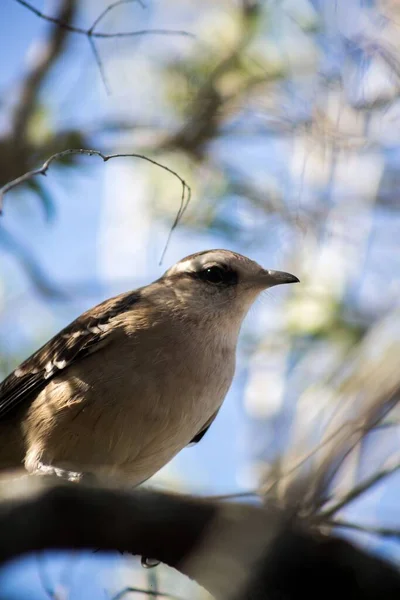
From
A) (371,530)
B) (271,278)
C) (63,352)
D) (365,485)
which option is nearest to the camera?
(371,530)

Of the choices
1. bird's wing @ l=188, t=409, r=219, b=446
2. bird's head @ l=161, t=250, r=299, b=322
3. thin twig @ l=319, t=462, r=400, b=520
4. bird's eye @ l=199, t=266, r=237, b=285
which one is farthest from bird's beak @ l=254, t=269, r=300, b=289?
thin twig @ l=319, t=462, r=400, b=520

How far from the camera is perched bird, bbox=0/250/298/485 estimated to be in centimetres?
480

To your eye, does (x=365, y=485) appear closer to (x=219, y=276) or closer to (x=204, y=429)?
(x=204, y=429)

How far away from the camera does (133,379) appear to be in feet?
15.8

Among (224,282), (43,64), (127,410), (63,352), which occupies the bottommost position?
(127,410)

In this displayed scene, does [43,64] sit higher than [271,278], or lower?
higher

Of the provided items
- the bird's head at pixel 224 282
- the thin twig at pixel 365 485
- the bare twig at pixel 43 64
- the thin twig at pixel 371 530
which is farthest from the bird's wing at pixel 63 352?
the bare twig at pixel 43 64

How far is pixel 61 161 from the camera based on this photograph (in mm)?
7609

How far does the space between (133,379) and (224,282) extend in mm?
1242

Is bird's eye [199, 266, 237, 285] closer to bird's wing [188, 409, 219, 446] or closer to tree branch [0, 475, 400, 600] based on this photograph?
bird's wing [188, 409, 219, 446]

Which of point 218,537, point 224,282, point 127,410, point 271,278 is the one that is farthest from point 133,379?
point 218,537

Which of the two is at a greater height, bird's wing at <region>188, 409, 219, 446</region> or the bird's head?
the bird's head

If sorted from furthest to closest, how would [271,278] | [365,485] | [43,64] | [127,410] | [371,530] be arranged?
[43,64] < [271,278] < [127,410] < [365,485] < [371,530]

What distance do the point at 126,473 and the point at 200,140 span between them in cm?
428
